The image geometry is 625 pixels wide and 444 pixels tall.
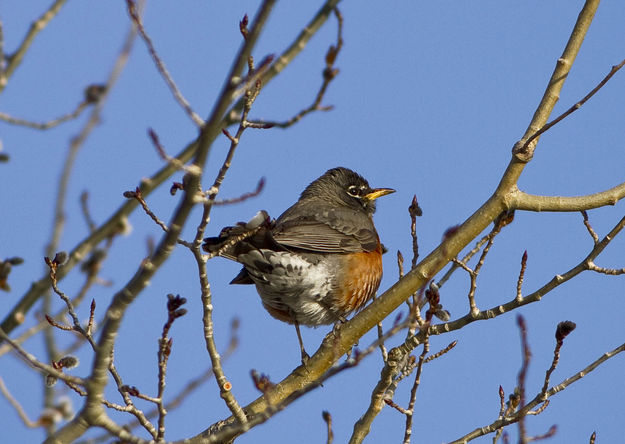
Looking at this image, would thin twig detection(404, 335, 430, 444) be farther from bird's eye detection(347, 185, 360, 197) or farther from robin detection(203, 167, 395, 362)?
bird's eye detection(347, 185, 360, 197)

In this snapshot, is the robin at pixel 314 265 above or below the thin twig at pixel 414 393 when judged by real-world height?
above

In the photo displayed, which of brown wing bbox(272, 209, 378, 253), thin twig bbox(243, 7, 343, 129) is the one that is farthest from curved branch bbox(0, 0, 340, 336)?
brown wing bbox(272, 209, 378, 253)

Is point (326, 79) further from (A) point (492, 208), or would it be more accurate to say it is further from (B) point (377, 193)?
(B) point (377, 193)

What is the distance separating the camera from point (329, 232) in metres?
6.65

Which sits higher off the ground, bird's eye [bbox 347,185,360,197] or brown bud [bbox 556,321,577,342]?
bird's eye [bbox 347,185,360,197]

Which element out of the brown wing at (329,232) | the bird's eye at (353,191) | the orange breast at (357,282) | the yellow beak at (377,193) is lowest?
the orange breast at (357,282)

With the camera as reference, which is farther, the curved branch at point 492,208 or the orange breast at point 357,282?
the orange breast at point 357,282

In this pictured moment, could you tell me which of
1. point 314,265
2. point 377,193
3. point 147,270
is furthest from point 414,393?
point 377,193

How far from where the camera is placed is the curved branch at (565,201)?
455 cm

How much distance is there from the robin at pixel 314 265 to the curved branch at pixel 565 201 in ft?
5.41

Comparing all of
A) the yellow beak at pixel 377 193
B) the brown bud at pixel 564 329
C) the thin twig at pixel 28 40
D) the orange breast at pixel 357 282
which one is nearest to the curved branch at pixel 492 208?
the brown bud at pixel 564 329

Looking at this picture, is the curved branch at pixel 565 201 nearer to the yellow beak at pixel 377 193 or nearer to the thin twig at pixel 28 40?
the thin twig at pixel 28 40

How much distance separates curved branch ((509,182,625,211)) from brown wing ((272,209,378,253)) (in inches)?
74.0

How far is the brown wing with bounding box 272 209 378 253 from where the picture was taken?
243 inches
